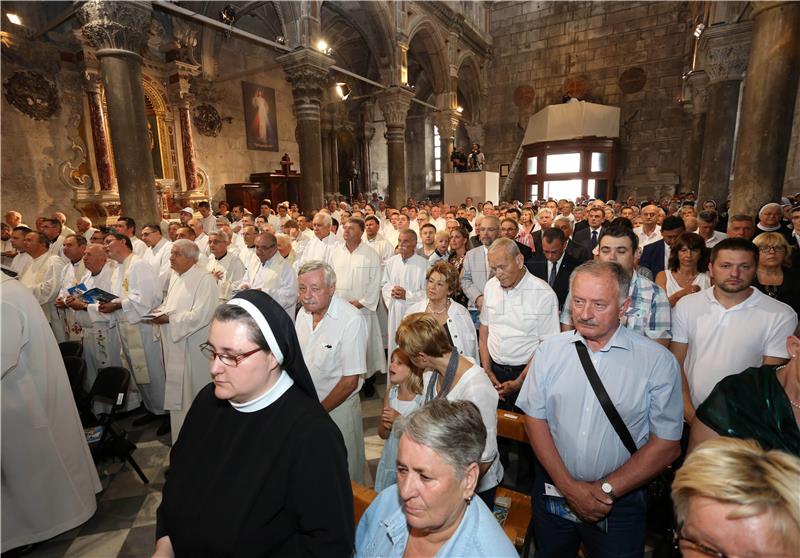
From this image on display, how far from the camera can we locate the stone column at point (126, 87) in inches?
257

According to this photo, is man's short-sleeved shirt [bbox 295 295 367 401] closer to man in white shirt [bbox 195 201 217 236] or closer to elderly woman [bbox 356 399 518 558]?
elderly woman [bbox 356 399 518 558]

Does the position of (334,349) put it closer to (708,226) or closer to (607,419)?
(607,419)

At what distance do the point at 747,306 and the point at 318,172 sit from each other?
10.5 metres

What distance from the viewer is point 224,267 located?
19.4ft

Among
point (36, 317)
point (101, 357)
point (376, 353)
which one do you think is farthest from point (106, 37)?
point (376, 353)

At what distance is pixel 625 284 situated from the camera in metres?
2.07

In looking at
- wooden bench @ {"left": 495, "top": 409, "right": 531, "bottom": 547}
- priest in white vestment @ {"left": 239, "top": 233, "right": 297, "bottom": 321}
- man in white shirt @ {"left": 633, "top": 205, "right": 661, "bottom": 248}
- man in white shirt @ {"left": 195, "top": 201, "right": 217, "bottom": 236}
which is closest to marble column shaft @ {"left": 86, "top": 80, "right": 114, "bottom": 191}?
man in white shirt @ {"left": 195, "top": 201, "right": 217, "bottom": 236}

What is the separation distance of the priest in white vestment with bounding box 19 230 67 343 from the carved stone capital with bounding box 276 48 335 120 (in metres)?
7.26

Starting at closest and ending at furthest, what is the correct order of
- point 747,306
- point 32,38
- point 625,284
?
1. point 625,284
2. point 747,306
3. point 32,38

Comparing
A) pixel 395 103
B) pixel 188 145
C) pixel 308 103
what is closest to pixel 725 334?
pixel 308 103

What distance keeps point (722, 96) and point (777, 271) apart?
8.06m

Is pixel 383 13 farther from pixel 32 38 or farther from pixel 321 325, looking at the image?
pixel 321 325

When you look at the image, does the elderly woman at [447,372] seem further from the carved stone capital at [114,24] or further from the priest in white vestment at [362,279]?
the carved stone capital at [114,24]

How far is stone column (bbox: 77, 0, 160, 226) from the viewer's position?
653 cm
